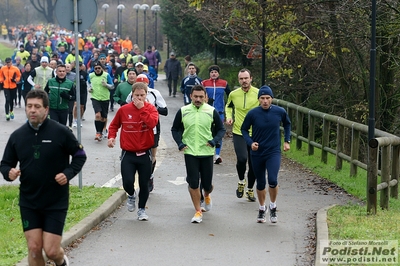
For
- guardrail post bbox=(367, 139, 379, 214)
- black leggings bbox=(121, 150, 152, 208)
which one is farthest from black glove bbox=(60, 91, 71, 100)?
guardrail post bbox=(367, 139, 379, 214)

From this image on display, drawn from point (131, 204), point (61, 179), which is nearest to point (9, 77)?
point (131, 204)

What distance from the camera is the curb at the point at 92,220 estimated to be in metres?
9.30

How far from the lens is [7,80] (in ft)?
82.2

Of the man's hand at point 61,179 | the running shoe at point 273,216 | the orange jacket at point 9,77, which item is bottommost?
the running shoe at point 273,216

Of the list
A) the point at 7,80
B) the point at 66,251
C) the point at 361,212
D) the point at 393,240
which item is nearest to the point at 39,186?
the point at 66,251

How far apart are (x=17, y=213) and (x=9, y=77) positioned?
14.8m

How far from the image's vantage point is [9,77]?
2522cm

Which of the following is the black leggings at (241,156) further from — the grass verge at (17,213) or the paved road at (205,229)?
the grass verge at (17,213)

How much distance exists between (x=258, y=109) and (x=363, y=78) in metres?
8.48

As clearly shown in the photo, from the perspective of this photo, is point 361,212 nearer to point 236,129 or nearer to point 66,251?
point 236,129

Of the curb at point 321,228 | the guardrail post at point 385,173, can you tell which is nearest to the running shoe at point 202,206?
the curb at point 321,228

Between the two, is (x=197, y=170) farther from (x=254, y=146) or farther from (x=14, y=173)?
(x=14, y=173)

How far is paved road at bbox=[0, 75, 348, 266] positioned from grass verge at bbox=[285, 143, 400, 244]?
0.35 m

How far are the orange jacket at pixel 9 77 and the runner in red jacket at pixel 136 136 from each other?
1504 centimetres
